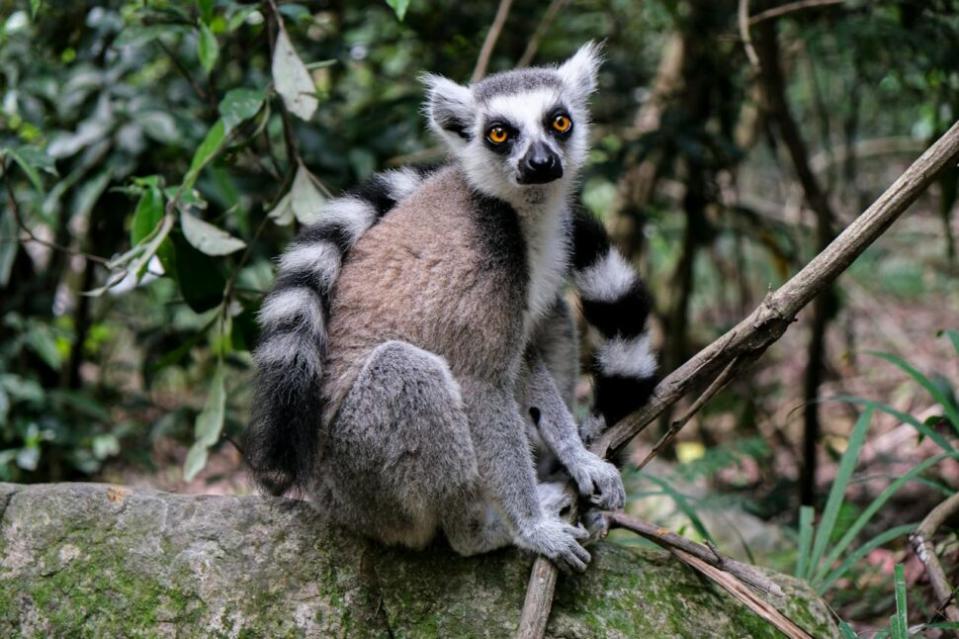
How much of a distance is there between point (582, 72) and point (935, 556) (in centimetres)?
258

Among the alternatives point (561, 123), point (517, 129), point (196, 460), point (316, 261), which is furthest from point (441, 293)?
point (196, 460)

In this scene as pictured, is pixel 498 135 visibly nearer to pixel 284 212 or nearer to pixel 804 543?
pixel 284 212

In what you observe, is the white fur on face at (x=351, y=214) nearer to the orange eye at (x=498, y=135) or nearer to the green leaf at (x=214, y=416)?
the orange eye at (x=498, y=135)

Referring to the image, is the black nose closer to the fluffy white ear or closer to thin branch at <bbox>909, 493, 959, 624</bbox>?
the fluffy white ear

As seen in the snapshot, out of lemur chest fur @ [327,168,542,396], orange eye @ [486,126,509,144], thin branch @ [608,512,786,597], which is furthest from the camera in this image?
orange eye @ [486,126,509,144]

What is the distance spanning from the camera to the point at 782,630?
10.2ft

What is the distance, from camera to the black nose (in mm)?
3672

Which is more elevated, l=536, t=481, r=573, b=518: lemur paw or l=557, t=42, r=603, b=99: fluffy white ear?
l=557, t=42, r=603, b=99: fluffy white ear

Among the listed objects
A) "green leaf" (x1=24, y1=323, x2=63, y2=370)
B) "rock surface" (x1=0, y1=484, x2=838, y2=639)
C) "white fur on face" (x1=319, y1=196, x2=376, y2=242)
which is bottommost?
"green leaf" (x1=24, y1=323, x2=63, y2=370)

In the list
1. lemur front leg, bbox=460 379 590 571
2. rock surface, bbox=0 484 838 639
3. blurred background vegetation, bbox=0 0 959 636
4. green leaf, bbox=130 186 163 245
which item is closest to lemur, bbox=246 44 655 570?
lemur front leg, bbox=460 379 590 571

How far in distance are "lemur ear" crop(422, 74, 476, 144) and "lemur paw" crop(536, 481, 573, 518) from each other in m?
1.58

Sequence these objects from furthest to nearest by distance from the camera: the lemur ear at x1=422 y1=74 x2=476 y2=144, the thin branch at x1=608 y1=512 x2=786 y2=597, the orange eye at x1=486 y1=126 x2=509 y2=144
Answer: the lemur ear at x1=422 y1=74 x2=476 y2=144 → the orange eye at x1=486 y1=126 x2=509 y2=144 → the thin branch at x1=608 y1=512 x2=786 y2=597

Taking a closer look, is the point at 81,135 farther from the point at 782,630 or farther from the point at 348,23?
the point at 782,630

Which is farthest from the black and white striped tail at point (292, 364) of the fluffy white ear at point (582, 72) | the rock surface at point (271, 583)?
the fluffy white ear at point (582, 72)
